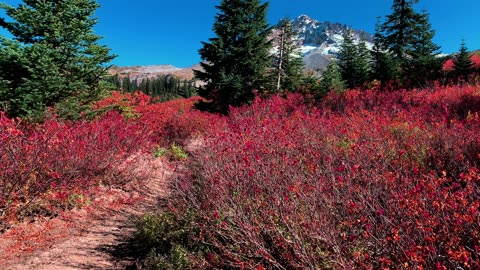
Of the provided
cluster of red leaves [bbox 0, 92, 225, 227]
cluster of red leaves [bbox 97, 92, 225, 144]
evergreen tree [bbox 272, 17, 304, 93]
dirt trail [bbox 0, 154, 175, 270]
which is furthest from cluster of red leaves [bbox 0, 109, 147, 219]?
evergreen tree [bbox 272, 17, 304, 93]

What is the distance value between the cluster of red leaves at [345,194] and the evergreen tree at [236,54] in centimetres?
747

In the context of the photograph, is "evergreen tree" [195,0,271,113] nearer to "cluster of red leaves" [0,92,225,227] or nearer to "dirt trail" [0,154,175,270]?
"cluster of red leaves" [0,92,225,227]

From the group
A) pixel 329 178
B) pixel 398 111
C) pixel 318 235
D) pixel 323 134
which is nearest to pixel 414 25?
pixel 398 111

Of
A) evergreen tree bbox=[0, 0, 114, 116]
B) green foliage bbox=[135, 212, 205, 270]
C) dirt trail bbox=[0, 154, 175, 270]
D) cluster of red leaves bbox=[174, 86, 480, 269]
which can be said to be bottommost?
dirt trail bbox=[0, 154, 175, 270]

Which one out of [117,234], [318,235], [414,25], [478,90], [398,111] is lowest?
[117,234]

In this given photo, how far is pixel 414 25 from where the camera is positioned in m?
21.5

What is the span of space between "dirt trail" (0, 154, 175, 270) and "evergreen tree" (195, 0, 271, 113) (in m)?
9.52

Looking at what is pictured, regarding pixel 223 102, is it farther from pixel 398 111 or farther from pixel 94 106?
pixel 398 111

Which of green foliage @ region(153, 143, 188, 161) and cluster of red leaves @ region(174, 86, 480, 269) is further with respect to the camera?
green foliage @ region(153, 143, 188, 161)

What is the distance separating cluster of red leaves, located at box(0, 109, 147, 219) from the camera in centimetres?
558

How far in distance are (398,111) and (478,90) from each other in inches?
156

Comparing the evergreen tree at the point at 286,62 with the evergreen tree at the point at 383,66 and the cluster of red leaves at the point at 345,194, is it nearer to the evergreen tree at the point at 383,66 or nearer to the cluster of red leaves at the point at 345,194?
the evergreen tree at the point at 383,66

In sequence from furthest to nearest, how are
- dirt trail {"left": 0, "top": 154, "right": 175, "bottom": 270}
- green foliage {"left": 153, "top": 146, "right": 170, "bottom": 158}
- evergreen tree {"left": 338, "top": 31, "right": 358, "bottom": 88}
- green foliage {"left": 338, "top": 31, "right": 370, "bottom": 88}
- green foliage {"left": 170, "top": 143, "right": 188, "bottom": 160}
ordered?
evergreen tree {"left": 338, "top": 31, "right": 358, "bottom": 88} < green foliage {"left": 338, "top": 31, "right": 370, "bottom": 88} < green foliage {"left": 170, "top": 143, "right": 188, "bottom": 160} < green foliage {"left": 153, "top": 146, "right": 170, "bottom": 158} < dirt trail {"left": 0, "top": 154, "right": 175, "bottom": 270}

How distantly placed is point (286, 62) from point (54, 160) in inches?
879
